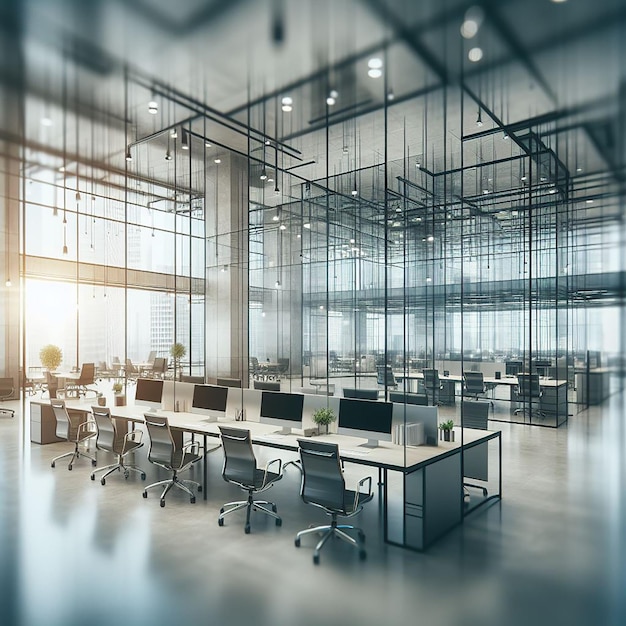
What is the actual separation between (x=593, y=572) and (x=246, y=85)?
4.35m

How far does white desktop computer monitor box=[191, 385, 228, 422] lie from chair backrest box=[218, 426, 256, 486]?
1.60m

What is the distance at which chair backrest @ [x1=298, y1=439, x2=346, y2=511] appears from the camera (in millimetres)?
4008

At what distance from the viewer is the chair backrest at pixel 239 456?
4.61m

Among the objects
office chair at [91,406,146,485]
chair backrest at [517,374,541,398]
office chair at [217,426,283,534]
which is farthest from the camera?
chair backrest at [517,374,541,398]

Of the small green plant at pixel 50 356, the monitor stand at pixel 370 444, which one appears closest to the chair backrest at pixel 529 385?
the monitor stand at pixel 370 444

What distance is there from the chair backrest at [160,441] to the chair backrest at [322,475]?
189cm

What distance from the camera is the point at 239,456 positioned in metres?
4.70

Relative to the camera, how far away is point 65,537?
4.37 metres

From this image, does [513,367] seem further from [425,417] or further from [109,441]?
[109,441]

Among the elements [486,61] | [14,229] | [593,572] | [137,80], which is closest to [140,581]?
[593,572]

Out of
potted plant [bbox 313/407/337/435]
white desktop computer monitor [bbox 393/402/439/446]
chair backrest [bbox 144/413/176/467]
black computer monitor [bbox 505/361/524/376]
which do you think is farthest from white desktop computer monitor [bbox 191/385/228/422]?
black computer monitor [bbox 505/361/524/376]

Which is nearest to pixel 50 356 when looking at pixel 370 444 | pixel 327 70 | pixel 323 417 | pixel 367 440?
pixel 323 417

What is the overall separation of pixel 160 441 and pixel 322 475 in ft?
7.31

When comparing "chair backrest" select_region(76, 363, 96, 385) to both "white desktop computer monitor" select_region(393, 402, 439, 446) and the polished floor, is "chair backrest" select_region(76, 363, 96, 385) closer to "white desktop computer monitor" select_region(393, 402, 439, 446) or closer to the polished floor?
the polished floor
